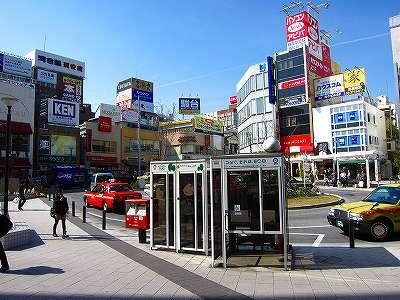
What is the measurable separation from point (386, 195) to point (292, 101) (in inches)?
1898

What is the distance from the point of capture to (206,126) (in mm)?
87688

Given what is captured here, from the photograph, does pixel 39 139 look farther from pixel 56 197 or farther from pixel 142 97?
pixel 56 197

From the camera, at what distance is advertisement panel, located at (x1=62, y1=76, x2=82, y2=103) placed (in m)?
83.8

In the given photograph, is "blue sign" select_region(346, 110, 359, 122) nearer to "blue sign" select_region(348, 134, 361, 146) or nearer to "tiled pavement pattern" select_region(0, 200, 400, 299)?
"blue sign" select_region(348, 134, 361, 146)

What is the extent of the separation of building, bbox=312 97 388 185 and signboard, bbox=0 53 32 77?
49.0 m

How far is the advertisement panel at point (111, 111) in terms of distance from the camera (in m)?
77.0

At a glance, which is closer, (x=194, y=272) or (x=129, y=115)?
(x=194, y=272)

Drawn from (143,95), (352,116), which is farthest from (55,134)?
(352,116)

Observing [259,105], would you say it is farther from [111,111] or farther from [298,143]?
[111,111]

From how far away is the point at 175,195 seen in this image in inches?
422

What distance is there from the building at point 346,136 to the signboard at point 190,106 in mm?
35637

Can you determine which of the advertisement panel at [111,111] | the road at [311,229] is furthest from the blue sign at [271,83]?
the road at [311,229]

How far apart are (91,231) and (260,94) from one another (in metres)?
49.9

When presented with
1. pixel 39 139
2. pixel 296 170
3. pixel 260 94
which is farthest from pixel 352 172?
pixel 39 139
